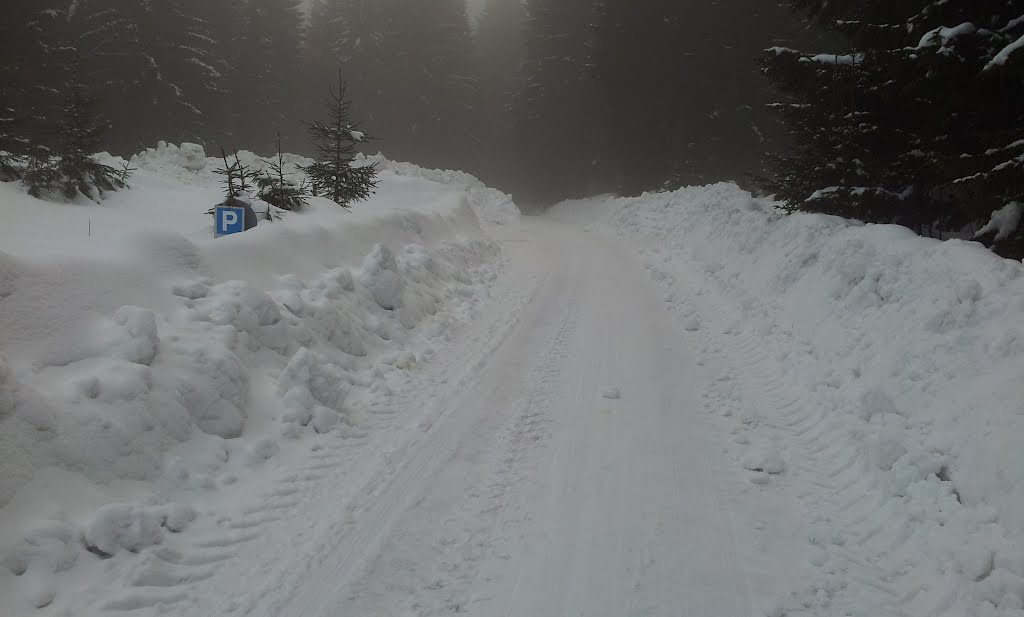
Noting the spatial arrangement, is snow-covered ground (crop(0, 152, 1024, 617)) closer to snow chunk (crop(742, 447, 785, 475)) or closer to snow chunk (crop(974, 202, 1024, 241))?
snow chunk (crop(742, 447, 785, 475))

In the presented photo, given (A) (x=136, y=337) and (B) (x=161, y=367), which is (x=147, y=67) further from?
(B) (x=161, y=367)

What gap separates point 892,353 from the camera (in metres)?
5.15

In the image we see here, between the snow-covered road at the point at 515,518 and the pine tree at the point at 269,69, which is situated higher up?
the pine tree at the point at 269,69

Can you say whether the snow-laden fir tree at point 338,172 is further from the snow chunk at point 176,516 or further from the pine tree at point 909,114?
the snow chunk at point 176,516

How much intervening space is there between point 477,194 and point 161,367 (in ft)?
79.2

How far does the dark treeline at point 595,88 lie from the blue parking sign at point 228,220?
6.05 meters

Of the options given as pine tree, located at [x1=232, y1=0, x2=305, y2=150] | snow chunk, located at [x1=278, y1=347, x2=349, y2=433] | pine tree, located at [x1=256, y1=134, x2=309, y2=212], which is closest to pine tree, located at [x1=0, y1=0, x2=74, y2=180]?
pine tree, located at [x1=256, y1=134, x2=309, y2=212]

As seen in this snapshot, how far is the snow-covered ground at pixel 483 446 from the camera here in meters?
3.17

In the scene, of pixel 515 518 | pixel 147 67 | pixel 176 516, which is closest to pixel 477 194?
pixel 147 67

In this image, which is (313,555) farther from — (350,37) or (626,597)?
(350,37)

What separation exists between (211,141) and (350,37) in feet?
61.4

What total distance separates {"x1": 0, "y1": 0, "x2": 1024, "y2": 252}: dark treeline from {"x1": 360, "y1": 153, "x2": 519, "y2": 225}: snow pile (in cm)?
972

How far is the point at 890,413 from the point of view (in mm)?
4582

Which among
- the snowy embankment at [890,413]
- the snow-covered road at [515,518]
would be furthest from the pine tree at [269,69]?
the snowy embankment at [890,413]
